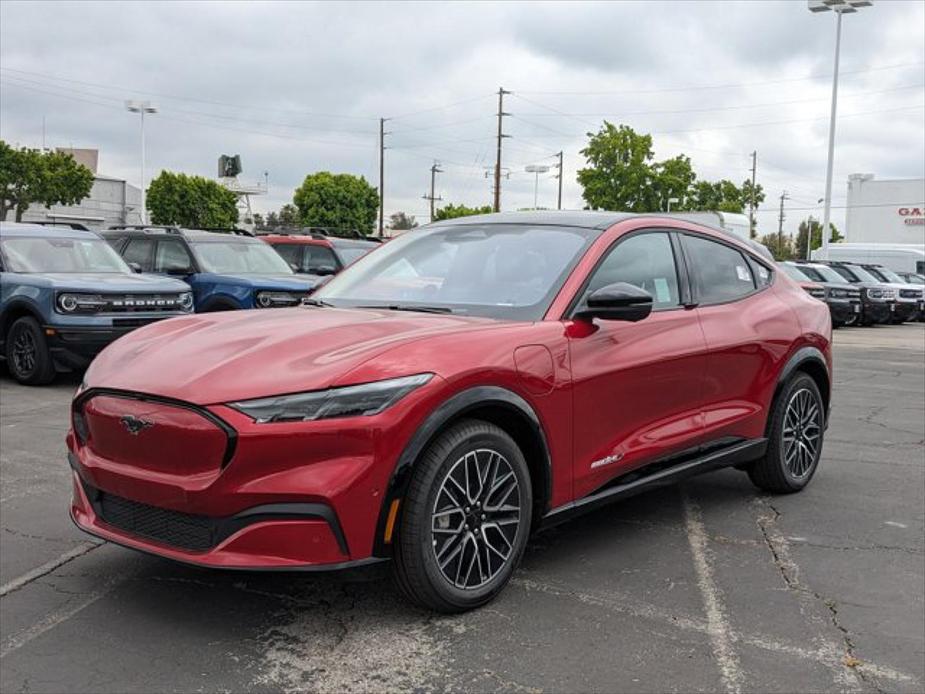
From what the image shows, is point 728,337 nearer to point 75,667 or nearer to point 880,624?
point 880,624

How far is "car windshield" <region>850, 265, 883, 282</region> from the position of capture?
26.1 metres

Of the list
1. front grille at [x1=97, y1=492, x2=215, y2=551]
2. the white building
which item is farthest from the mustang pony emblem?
the white building

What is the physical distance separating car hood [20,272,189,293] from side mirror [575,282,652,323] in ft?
23.6

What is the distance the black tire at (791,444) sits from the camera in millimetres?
5246

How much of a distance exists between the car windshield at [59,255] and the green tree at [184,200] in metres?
48.3

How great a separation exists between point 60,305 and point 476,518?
7.46m

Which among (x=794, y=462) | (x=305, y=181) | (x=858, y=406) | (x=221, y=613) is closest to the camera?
(x=221, y=613)

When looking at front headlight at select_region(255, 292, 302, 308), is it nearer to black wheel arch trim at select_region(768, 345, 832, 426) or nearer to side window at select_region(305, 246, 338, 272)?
side window at select_region(305, 246, 338, 272)

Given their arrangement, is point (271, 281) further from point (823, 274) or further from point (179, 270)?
point (823, 274)

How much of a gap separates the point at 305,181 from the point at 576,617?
2451 inches

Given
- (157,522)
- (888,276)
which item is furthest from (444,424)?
(888,276)

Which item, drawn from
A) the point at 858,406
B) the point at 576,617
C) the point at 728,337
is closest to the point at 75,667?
the point at 576,617

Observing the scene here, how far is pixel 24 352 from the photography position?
9.77 m

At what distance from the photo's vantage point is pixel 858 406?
939cm
